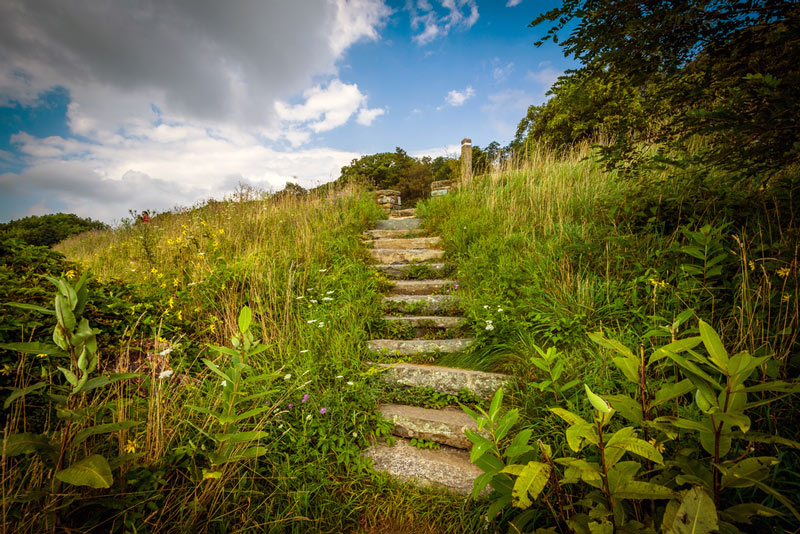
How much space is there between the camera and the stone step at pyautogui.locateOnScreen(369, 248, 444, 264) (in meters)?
4.67

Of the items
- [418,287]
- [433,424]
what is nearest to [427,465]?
[433,424]

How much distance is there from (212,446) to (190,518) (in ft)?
1.22

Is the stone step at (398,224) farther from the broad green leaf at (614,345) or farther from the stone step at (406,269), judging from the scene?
the broad green leaf at (614,345)

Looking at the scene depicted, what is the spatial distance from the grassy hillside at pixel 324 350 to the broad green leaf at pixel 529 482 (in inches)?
14.4

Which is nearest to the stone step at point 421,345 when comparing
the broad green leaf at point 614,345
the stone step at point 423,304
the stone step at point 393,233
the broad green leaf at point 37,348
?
the stone step at point 423,304

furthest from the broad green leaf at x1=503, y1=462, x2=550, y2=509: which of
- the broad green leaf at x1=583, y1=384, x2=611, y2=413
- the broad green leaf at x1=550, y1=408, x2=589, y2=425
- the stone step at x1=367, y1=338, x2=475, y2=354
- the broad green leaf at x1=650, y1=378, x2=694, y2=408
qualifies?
the stone step at x1=367, y1=338, x2=475, y2=354

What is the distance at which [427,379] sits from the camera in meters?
2.46

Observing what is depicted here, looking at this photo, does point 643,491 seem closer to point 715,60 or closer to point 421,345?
point 421,345

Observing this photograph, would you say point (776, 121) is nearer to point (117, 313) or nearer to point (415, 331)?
point (415, 331)

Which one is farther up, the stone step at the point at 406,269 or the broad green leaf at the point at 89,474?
the broad green leaf at the point at 89,474

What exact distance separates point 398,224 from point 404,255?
180 cm

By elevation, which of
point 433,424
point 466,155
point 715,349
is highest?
point 466,155

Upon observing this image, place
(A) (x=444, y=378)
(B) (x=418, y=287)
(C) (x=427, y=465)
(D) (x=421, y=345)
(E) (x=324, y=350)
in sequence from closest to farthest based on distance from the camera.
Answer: (C) (x=427, y=465) → (A) (x=444, y=378) → (E) (x=324, y=350) → (D) (x=421, y=345) → (B) (x=418, y=287)

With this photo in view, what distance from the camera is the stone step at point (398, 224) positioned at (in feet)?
20.4
